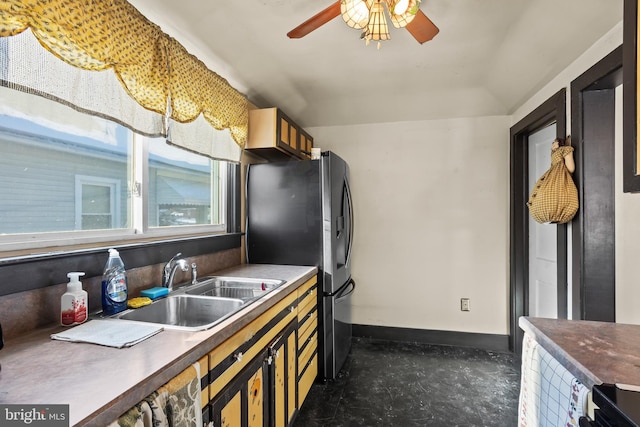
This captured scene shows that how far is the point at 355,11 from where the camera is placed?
1.27 metres

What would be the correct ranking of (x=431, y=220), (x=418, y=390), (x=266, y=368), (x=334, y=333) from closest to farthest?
(x=266, y=368)
(x=418, y=390)
(x=334, y=333)
(x=431, y=220)

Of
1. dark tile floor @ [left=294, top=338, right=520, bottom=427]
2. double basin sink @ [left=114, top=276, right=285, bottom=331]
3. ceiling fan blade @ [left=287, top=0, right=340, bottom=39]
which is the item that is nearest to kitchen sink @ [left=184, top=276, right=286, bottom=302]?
double basin sink @ [left=114, top=276, right=285, bottom=331]

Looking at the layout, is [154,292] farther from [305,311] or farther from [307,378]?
[307,378]

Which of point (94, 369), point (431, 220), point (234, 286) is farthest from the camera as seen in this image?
point (431, 220)

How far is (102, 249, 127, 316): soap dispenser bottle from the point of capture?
1.22 meters

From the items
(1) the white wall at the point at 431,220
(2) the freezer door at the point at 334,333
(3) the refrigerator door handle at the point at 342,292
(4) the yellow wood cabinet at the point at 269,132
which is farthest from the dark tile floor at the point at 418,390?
(4) the yellow wood cabinet at the point at 269,132

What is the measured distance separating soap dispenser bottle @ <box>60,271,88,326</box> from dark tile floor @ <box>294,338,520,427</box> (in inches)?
55.1

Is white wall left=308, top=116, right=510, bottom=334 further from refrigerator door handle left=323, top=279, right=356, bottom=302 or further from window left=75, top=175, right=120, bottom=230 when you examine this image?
window left=75, top=175, right=120, bottom=230

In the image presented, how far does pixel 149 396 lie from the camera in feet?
2.52

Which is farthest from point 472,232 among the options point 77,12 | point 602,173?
point 77,12

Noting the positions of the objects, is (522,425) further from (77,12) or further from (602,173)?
(77,12)

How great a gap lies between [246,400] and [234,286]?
29.2 inches

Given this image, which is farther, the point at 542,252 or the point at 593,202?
the point at 542,252

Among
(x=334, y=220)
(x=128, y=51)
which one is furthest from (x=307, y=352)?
(x=128, y=51)
